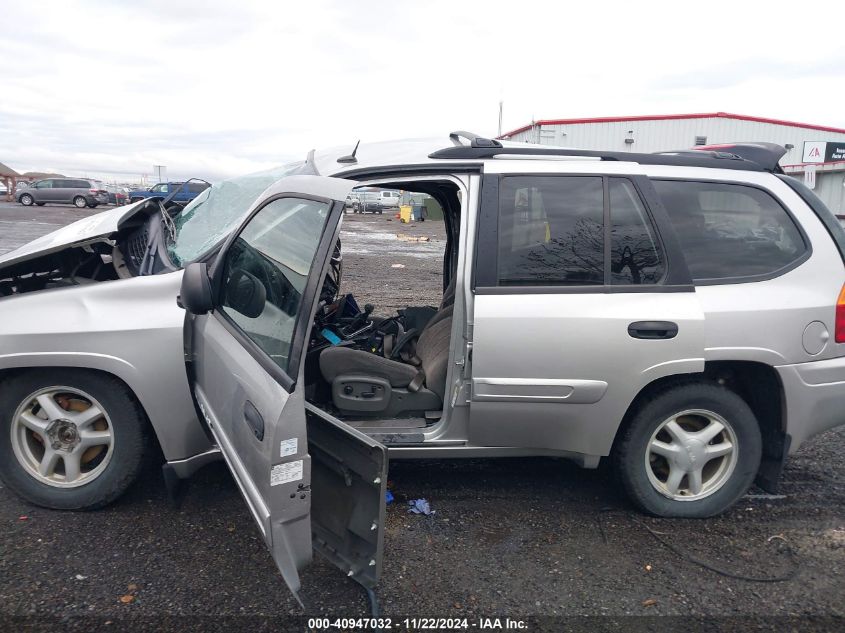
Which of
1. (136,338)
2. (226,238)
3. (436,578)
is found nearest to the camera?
(436,578)

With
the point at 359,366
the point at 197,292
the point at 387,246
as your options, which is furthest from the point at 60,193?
the point at 197,292

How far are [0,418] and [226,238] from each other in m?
1.39

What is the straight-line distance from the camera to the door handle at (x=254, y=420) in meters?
2.29

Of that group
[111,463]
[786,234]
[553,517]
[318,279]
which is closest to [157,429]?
[111,463]

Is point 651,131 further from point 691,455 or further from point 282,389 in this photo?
point 282,389

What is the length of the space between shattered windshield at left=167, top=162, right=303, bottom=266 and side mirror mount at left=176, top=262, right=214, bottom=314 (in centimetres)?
54

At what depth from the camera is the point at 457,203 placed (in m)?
4.51

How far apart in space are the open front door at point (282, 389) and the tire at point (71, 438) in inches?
17.2

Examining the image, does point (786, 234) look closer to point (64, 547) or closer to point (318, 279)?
point (318, 279)

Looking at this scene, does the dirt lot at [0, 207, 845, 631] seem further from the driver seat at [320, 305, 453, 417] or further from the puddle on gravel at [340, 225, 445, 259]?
the puddle on gravel at [340, 225, 445, 259]

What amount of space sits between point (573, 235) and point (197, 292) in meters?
1.79

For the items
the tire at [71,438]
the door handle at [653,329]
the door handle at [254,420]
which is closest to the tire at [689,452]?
the door handle at [653,329]

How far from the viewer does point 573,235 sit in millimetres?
3264

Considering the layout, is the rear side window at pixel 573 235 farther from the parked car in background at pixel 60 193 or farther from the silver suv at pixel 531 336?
the parked car in background at pixel 60 193
